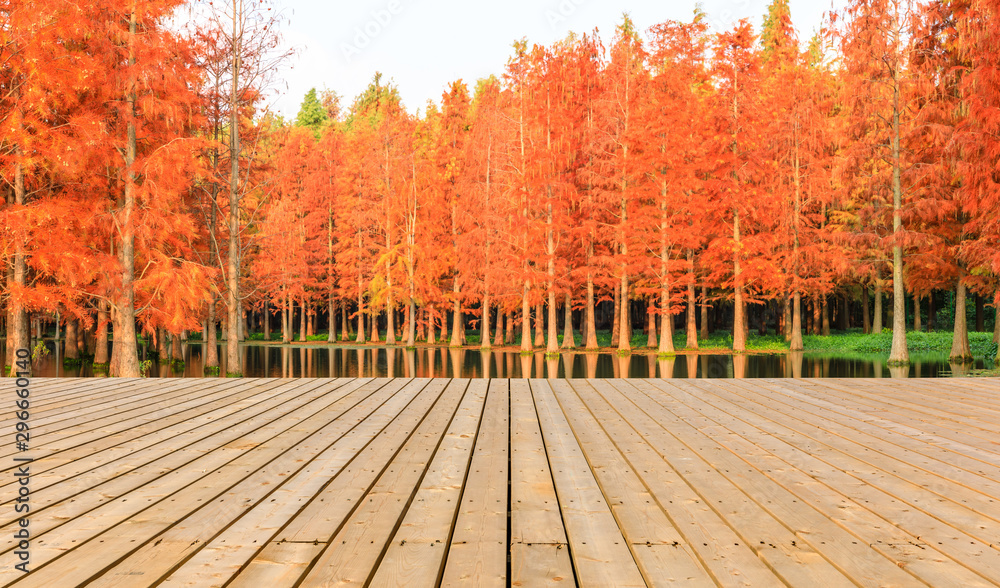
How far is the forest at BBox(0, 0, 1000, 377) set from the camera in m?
18.0

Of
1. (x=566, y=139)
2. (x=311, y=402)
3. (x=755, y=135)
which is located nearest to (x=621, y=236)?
(x=566, y=139)

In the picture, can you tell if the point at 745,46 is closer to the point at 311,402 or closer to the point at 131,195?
the point at 131,195

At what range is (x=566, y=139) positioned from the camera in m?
33.5

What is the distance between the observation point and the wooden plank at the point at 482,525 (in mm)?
2689

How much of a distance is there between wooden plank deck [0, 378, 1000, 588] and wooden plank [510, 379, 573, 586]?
14mm

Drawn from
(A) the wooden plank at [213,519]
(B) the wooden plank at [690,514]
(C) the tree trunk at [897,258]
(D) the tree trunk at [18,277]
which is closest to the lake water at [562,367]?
(C) the tree trunk at [897,258]

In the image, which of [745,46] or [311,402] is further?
[745,46]

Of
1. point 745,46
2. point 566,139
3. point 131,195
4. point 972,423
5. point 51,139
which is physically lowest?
point 972,423

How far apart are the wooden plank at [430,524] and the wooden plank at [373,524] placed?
5 cm

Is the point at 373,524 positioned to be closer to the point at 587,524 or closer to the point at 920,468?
the point at 587,524

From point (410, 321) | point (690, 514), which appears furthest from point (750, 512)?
point (410, 321)

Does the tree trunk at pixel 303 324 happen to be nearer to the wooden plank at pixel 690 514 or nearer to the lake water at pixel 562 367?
the lake water at pixel 562 367

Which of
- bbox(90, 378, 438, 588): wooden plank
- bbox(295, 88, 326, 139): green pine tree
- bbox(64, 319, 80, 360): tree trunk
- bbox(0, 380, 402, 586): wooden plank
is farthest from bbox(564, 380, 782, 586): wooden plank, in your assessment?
bbox(295, 88, 326, 139): green pine tree

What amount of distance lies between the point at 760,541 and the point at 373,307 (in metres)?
39.0
